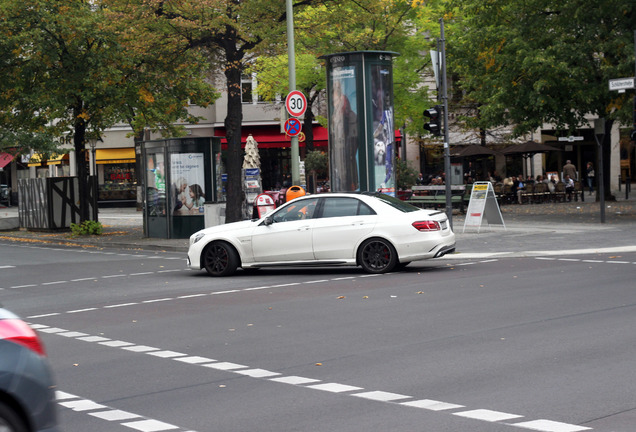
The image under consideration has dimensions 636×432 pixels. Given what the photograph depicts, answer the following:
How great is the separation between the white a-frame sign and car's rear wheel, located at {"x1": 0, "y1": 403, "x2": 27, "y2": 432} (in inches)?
825

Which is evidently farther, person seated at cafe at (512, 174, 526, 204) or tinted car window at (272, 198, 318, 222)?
person seated at cafe at (512, 174, 526, 204)

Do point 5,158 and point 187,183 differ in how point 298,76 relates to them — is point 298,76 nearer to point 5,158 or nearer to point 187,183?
point 187,183

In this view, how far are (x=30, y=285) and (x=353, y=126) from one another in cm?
1001

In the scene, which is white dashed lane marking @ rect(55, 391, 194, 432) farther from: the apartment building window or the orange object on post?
the apartment building window

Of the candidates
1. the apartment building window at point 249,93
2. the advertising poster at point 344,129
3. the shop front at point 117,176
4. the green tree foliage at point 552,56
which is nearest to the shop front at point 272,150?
the apartment building window at point 249,93

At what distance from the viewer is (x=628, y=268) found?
15.5m

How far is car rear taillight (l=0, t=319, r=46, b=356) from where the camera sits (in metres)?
4.52

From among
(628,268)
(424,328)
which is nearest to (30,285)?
(424,328)

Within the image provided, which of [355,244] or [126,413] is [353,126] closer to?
[355,244]

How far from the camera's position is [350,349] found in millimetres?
9078

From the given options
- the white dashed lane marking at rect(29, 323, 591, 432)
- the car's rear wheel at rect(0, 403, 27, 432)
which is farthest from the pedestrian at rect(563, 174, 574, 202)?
the car's rear wheel at rect(0, 403, 27, 432)

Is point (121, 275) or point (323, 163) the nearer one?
point (121, 275)

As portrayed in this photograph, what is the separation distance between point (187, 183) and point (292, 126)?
5824 millimetres

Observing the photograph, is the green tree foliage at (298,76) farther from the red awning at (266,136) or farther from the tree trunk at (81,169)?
the tree trunk at (81,169)
